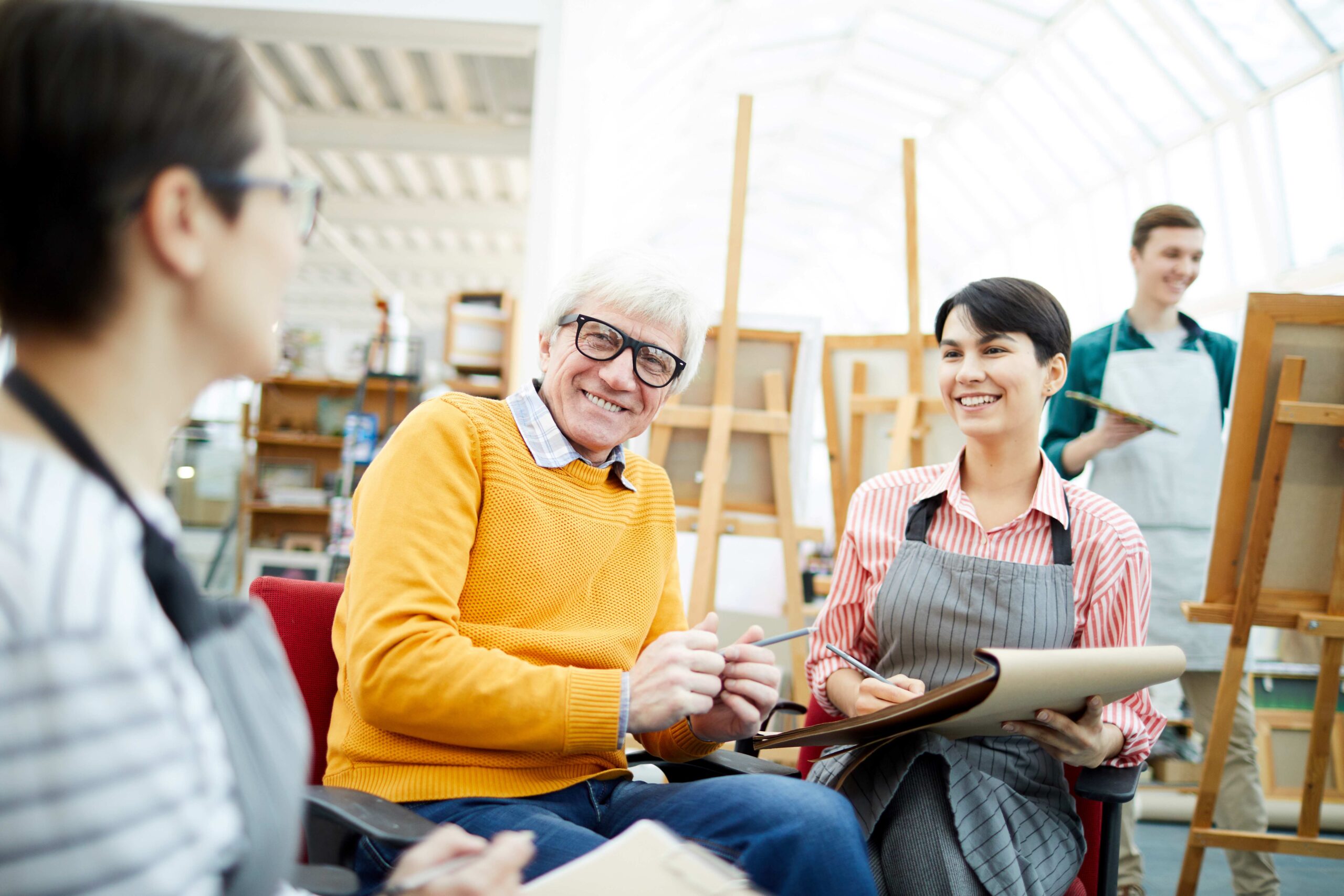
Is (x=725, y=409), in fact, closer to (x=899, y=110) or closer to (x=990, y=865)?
(x=990, y=865)

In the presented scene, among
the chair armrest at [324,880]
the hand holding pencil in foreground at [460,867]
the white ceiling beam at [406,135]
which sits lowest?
the chair armrest at [324,880]

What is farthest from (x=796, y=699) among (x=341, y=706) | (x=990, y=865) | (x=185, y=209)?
(x=185, y=209)

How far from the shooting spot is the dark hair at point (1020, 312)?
1688mm

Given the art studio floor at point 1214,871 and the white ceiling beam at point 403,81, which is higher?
the white ceiling beam at point 403,81

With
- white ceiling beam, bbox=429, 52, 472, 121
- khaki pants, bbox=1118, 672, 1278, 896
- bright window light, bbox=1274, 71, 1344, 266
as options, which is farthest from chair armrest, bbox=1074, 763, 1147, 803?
white ceiling beam, bbox=429, 52, 472, 121

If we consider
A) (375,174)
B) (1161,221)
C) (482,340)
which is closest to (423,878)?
(1161,221)

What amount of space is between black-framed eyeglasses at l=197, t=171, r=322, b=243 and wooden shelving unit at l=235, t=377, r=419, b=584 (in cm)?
658

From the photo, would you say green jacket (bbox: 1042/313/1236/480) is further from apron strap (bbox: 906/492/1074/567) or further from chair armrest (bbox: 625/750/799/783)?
chair armrest (bbox: 625/750/799/783)

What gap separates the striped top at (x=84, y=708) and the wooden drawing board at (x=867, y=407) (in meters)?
2.99

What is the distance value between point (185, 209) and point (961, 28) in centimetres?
871

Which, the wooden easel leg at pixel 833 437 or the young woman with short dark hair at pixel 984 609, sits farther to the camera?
the wooden easel leg at pixel 833 437

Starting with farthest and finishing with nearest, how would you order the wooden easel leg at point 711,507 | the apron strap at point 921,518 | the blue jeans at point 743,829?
the wooden easel leg at point 711,507 → the apron strap at point 921,518 → the blue jeans at point 743,829

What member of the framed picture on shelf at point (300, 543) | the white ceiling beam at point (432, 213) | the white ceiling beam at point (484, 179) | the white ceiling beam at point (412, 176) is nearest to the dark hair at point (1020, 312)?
the framed picture on shelf at point (300, 543)

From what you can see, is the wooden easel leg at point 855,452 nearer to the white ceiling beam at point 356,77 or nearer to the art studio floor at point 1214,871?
the art studio floor at point 1214,871
